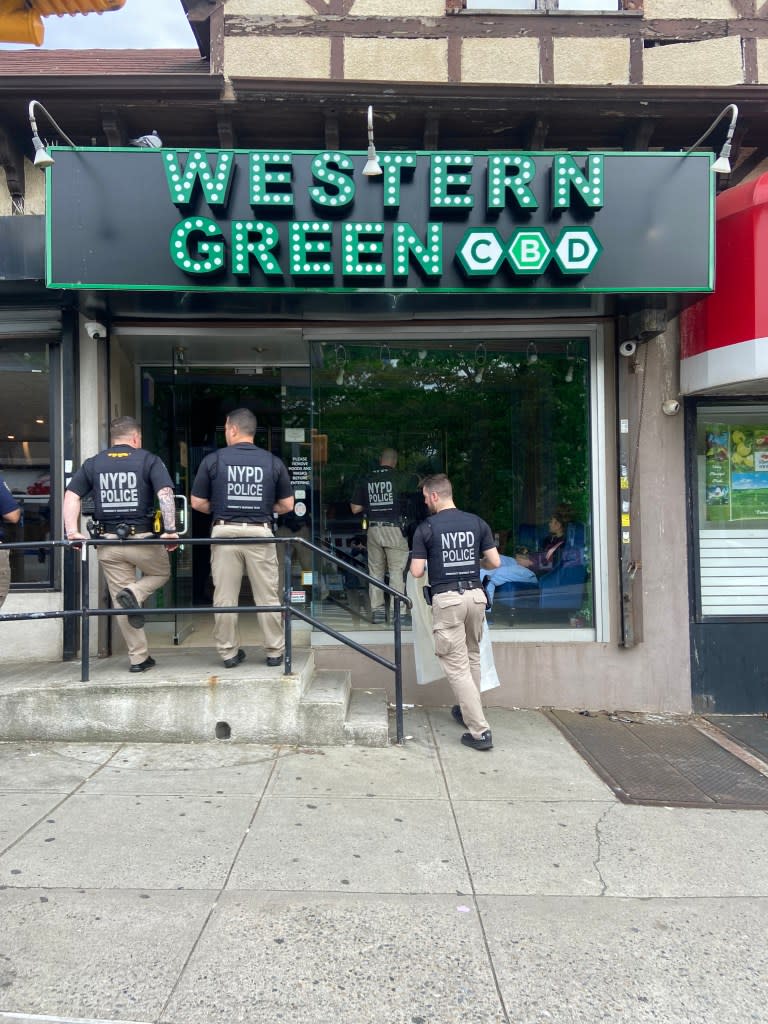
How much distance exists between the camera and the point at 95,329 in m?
6.13

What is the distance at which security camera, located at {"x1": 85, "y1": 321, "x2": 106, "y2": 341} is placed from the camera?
612cm

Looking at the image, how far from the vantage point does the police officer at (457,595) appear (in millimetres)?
5176

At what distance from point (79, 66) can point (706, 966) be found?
8095 millimetres

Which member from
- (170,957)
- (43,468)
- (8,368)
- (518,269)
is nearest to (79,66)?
(8,368)

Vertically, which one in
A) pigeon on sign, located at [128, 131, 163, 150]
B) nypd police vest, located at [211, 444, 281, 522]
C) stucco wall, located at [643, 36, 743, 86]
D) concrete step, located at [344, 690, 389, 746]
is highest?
stucco wall, located at [643, 36, 743, 86]

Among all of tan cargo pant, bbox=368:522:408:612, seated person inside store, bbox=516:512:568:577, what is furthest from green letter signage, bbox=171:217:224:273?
seated person inside store, bbox=516:512:568:577

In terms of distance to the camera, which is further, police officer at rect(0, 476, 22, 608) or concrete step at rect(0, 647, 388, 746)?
police officer at rect(0, 476, 22, 608)

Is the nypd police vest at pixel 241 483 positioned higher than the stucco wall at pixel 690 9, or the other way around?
the stucco wall at pixel 690 9

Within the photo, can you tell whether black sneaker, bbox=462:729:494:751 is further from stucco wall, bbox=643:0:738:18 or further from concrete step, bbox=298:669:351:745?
stucco wall, bbox=643:0:738:18

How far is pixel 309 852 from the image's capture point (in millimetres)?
3617

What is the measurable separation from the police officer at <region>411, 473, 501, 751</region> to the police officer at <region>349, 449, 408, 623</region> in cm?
211

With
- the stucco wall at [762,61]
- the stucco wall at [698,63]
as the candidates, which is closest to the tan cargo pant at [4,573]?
the stucco wall at [698,63]

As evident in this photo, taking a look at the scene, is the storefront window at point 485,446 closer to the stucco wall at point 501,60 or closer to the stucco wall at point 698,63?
the stucco wall at point 501,60

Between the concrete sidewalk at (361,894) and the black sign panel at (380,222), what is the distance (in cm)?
358
